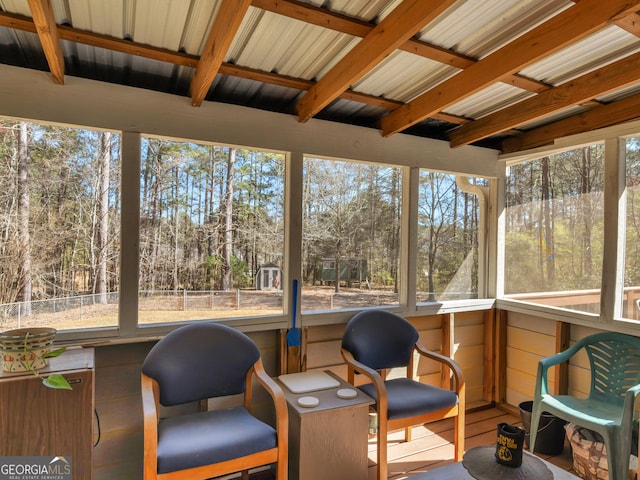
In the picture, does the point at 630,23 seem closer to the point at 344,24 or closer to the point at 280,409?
the point at 344,24

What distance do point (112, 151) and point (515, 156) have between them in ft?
9.89

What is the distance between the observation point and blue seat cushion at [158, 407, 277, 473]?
1.50 metres

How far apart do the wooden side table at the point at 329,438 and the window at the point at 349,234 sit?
731mm

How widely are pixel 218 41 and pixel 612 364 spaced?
2.90 m

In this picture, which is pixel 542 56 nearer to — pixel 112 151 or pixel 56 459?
pixel 112 151

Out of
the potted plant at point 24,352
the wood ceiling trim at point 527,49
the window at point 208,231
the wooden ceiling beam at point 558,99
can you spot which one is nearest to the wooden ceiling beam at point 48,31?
the window at point 208,231

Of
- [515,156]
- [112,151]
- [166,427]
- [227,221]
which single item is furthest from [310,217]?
[515,156]

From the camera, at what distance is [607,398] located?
2.30 metres

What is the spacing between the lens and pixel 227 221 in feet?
7.74

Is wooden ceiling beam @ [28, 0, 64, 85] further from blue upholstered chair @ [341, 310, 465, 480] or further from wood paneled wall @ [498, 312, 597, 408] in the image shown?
wood paneled wall @ [498, 312, 597, 408]

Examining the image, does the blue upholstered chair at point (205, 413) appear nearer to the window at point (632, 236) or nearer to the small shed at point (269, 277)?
the small shed at point (269, 277)

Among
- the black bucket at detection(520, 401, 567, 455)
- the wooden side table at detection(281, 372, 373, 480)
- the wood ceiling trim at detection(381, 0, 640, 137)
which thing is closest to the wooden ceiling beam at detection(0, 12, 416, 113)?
the wood ceiling trim at detection(381, 0, 640, 137)

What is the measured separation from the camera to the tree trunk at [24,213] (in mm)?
1962

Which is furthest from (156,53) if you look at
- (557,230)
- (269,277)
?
(557,230)
